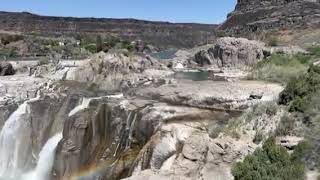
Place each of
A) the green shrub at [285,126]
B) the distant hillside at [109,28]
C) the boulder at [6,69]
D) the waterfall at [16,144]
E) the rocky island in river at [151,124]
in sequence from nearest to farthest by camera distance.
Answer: the rocky island in river at [151,124] → the green shrub at [285,126] → the waterfall at [16,144] → the boulder at [6,69] → the distant hillside at [109,28]

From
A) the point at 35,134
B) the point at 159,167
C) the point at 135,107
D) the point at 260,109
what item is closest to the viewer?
the point at 159,167

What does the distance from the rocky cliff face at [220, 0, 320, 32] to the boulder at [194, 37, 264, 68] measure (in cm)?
2546

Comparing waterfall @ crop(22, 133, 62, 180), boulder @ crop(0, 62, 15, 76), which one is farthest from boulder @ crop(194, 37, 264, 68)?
waterfall @ crop(22, 133, 62, 180)

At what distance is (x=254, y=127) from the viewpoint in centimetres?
1580

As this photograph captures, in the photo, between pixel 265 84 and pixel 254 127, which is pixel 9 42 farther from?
pixel 254 127

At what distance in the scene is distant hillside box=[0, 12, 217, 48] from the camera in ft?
428

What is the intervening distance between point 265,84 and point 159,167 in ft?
34.4

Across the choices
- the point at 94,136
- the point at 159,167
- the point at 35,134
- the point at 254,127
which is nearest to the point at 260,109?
the point at 254,127

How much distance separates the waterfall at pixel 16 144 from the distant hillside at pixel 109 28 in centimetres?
10001

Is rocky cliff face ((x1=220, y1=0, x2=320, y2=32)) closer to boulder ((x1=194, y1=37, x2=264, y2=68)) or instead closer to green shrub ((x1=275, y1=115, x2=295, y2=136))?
boulder ((x1=194, y1=37, x2=264, y2=68))

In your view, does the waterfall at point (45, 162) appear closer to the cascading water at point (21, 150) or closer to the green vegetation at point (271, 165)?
the cascading water at point (21, 150)

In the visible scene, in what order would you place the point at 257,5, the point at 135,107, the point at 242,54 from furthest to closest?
the point at 257,5
the point at 242,54
the point at 135,107

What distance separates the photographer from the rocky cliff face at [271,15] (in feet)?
245

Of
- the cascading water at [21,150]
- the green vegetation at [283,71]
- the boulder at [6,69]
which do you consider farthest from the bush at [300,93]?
the boulder at [6,69]
